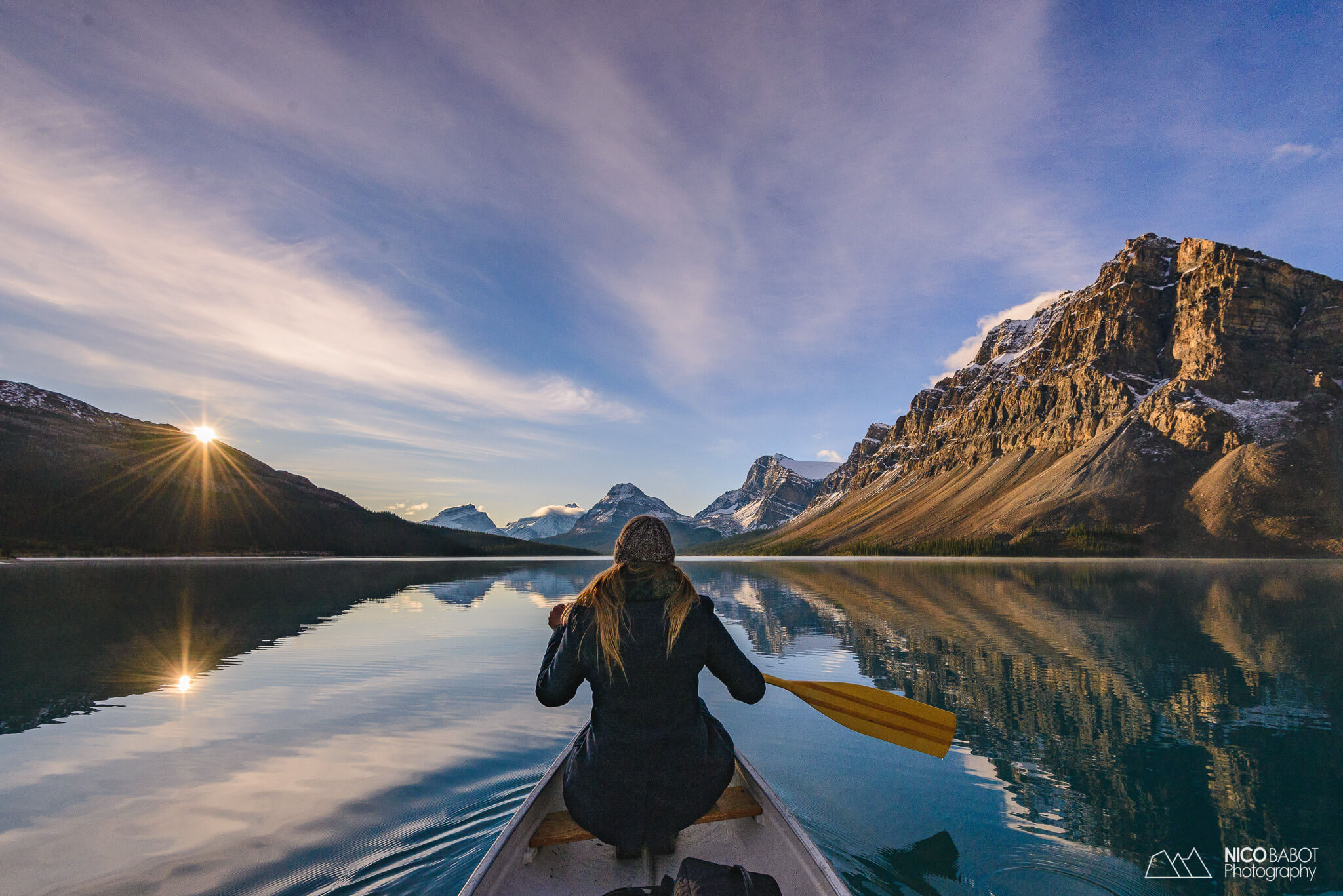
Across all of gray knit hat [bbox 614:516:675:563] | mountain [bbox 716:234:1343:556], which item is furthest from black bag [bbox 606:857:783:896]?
mountain [bbox 716:234:1343:556]

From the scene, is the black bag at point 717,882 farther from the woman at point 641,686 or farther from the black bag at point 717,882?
the woman at point 641,686

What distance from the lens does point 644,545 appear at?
491 cm

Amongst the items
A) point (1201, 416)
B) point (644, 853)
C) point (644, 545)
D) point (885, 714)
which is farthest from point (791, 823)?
point (1201, 416)

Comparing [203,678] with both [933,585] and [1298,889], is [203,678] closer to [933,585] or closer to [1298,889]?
[1298,889]

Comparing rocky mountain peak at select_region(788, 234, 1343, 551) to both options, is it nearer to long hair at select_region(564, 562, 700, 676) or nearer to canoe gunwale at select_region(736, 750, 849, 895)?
canoe gunwale at select_region(736, 750, 849, 895)

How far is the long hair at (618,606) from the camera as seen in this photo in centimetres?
468

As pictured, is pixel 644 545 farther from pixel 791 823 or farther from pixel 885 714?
pixel 885 714

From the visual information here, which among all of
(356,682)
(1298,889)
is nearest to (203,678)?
(356,682)

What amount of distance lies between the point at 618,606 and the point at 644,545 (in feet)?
1.76

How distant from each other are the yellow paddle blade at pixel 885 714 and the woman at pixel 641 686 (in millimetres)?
3184

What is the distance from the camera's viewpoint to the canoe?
5.20 meters

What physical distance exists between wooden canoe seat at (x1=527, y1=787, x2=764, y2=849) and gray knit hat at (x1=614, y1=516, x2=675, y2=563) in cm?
268

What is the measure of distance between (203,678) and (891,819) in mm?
19824

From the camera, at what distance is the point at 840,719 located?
25.3 ft
